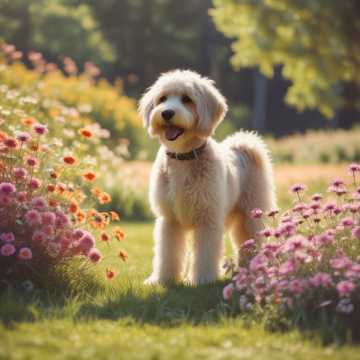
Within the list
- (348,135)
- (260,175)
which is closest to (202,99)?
(260,175)

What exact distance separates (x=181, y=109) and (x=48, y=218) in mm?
1308

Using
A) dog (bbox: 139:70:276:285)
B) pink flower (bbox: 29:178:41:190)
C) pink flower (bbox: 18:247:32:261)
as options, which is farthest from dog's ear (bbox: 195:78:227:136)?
pink flower (bbox: 18:247:32:261)

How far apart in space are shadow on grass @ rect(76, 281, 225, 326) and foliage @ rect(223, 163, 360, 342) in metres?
0.22

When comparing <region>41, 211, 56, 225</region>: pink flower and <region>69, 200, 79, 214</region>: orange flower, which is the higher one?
<region>69, 200, 79, 214</region>: orange flower

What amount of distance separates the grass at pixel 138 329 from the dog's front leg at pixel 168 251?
41 centimetres

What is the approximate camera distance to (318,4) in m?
13.0

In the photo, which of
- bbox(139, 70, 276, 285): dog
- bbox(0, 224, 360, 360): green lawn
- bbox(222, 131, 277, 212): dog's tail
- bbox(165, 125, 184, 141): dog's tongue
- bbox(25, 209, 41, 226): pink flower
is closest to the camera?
bbox(0, 224, 360, 360): green lawn

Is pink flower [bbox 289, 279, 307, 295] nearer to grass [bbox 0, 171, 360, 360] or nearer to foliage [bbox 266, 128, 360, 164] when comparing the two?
grass [bbox 0, 171, 360, 360]

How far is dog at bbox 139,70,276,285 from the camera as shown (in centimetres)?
503

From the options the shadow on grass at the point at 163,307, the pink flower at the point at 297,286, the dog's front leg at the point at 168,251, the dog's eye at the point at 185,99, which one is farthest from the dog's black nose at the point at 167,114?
the pink flower at the point at 297,286

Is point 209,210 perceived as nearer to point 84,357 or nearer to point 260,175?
point 260,175

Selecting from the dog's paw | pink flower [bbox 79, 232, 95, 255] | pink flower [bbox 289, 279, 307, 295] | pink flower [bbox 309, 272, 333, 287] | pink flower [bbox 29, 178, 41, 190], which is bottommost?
the dog's paw

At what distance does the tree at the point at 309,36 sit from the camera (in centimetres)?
1330

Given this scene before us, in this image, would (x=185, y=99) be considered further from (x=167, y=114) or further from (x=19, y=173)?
(x=19, y=173)
